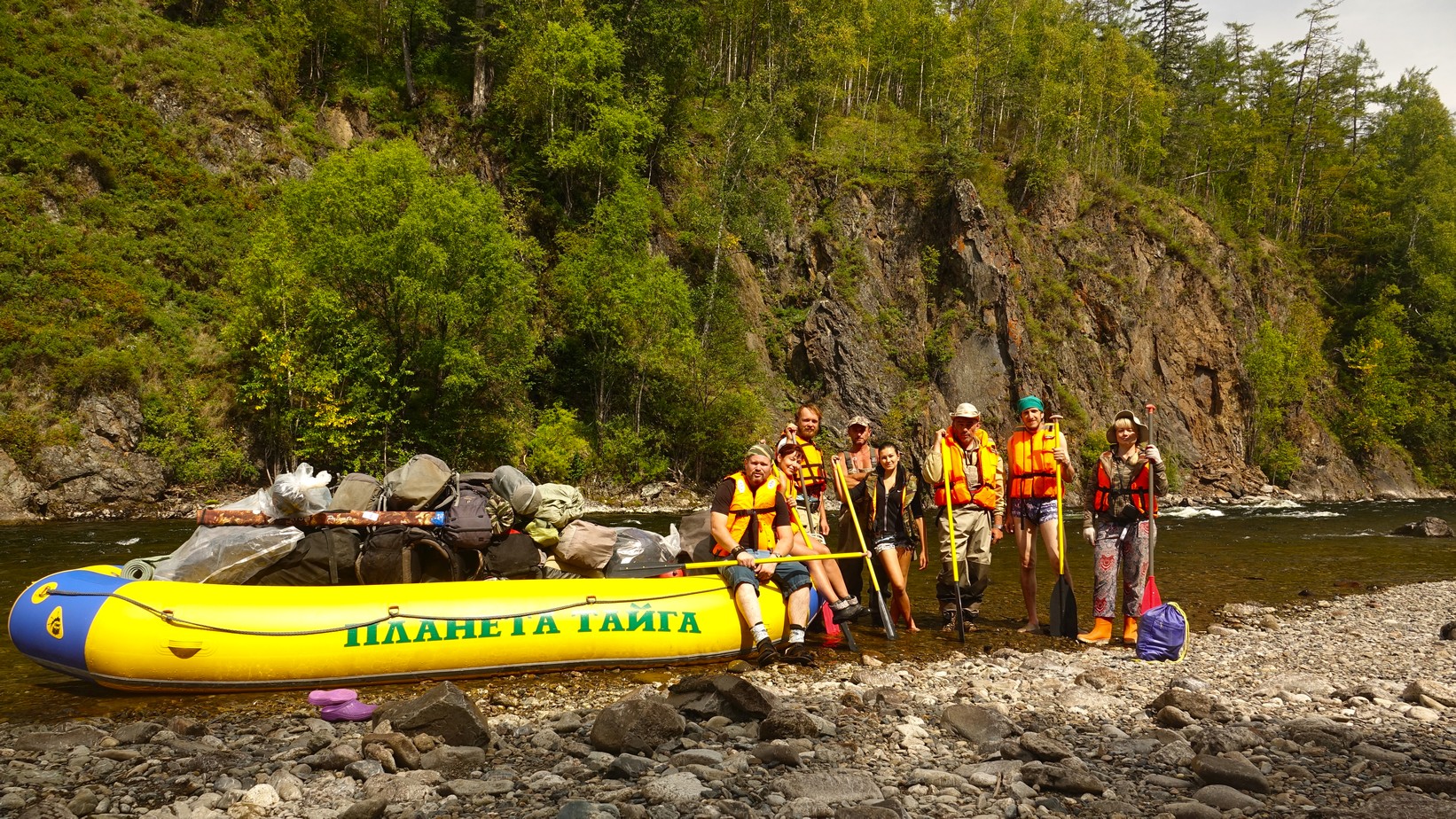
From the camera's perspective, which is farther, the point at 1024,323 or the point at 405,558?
the point at 1024,323

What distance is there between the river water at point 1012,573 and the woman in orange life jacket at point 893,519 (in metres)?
0.61

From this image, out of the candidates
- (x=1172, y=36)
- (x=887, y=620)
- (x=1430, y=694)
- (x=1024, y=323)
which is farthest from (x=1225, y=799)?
(x=1172, y=36)

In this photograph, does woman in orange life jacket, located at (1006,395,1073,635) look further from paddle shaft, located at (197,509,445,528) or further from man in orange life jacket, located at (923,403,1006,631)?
paddle shaft, located at (197,509,445,528)

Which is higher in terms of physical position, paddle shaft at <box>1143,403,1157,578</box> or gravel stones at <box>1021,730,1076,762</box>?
paddle shaft at <box>1143,403,1157,578</box>

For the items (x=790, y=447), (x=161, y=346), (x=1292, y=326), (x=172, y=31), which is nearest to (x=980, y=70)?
(x=1292, y=326)

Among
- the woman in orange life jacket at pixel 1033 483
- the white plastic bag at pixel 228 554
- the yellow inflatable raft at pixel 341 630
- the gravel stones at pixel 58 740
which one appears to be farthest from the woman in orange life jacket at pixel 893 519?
the gravel stones at pixel 58 740

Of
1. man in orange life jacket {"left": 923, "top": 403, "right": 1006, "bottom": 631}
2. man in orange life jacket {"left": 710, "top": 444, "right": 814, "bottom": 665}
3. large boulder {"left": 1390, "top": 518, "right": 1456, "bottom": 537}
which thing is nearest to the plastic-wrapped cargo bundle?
man in orange life jacket {"left": 710, "top": 444, "right": 814, "bottom": 665}

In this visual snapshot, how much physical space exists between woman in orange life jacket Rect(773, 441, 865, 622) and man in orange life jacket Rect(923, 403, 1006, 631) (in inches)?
46.1

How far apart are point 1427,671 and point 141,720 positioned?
32.1ft

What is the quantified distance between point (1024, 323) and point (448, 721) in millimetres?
37377

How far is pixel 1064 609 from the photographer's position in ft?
25.3

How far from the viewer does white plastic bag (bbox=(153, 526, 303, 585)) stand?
6543 mm

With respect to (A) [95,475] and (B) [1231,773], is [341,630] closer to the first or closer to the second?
(B) [1231,773]

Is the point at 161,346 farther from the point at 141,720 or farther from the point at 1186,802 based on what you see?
the point at 1186,802
